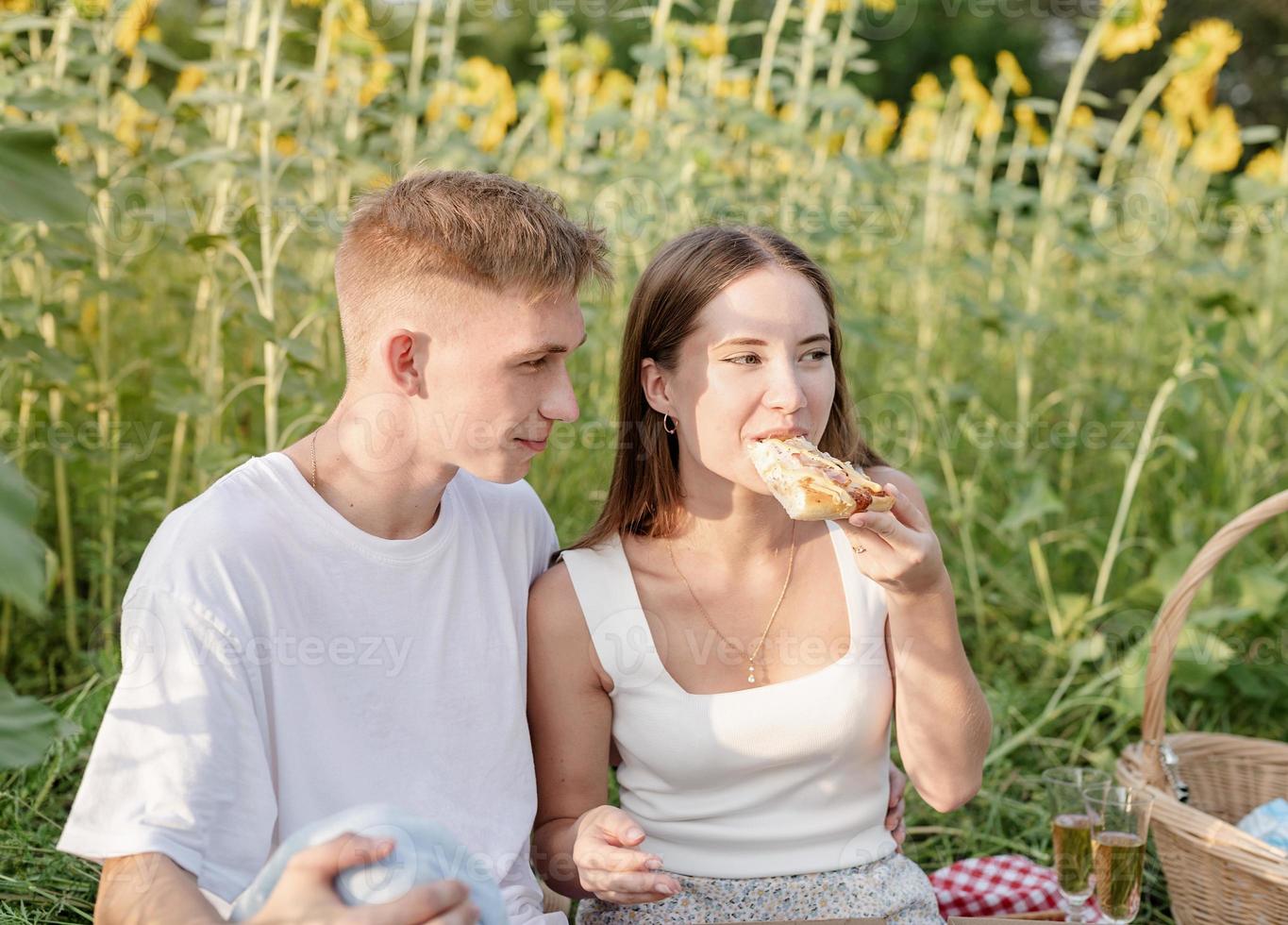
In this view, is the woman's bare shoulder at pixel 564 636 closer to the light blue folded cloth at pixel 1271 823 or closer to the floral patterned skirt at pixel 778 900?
the floral patterned skirt at pixel 778 900

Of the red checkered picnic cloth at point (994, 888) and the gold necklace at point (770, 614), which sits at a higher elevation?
the gold necklace at point (770, 614)

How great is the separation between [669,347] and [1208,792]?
1705 millimetres

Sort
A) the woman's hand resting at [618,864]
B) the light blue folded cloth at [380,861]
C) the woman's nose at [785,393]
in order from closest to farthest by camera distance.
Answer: the light blue folded cloth at [380,861], the woman's hand resting at [618,864], the woman's nose at [785,393]

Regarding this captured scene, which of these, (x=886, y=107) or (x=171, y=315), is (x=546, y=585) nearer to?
(x=171, y=315)

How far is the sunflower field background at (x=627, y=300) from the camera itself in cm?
302

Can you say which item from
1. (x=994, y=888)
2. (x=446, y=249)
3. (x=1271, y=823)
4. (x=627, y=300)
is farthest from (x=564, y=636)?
(x=627, y=300)

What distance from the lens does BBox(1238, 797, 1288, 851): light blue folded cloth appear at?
2.52m

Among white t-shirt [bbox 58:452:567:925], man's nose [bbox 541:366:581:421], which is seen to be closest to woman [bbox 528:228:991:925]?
white t-shirt [bbox 58:452:567:925]

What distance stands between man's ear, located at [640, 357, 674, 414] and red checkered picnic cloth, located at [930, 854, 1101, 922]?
3.87ft

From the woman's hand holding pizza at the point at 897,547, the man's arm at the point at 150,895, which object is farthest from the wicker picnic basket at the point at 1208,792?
the man's arm at the point at 150,895

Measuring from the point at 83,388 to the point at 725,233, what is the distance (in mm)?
2170

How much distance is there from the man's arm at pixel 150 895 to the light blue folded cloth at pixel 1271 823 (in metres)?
2.01

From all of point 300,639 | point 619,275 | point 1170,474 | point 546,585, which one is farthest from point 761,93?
point 300,639

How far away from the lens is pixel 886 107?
5301 mm
